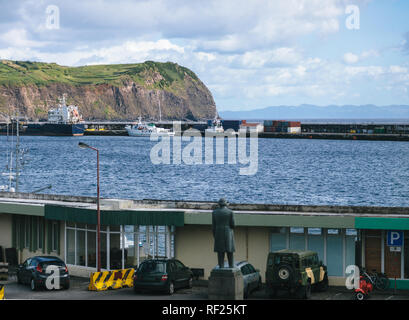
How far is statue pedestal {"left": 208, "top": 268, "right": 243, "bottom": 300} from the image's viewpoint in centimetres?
2262

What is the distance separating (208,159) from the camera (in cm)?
18362

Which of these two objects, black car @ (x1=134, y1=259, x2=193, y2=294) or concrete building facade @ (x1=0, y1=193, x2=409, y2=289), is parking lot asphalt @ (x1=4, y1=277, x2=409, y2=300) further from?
concrete building facade @ (x1=0, y1=193, x2=409, y2=289)

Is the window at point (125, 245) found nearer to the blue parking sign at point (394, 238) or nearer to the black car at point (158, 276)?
the black car at point (158, 276)

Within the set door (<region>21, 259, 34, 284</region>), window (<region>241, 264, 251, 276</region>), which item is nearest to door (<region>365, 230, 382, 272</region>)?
window (<region>241, 264, 251, 276</region>)

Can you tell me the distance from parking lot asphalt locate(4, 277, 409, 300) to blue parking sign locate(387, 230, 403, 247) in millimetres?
2032

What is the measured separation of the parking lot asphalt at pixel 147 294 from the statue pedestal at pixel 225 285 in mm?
3381

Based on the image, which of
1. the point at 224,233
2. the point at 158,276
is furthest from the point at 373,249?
the point at 158,276

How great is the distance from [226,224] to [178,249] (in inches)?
344

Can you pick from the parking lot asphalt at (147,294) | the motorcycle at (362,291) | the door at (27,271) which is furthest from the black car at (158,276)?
the motorcycle at (362,291)

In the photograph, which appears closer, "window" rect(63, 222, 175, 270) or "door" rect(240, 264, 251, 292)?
"door" rect(240, 264, 251, 292)

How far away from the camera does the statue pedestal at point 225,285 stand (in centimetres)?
2262

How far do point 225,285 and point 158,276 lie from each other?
185 inches
